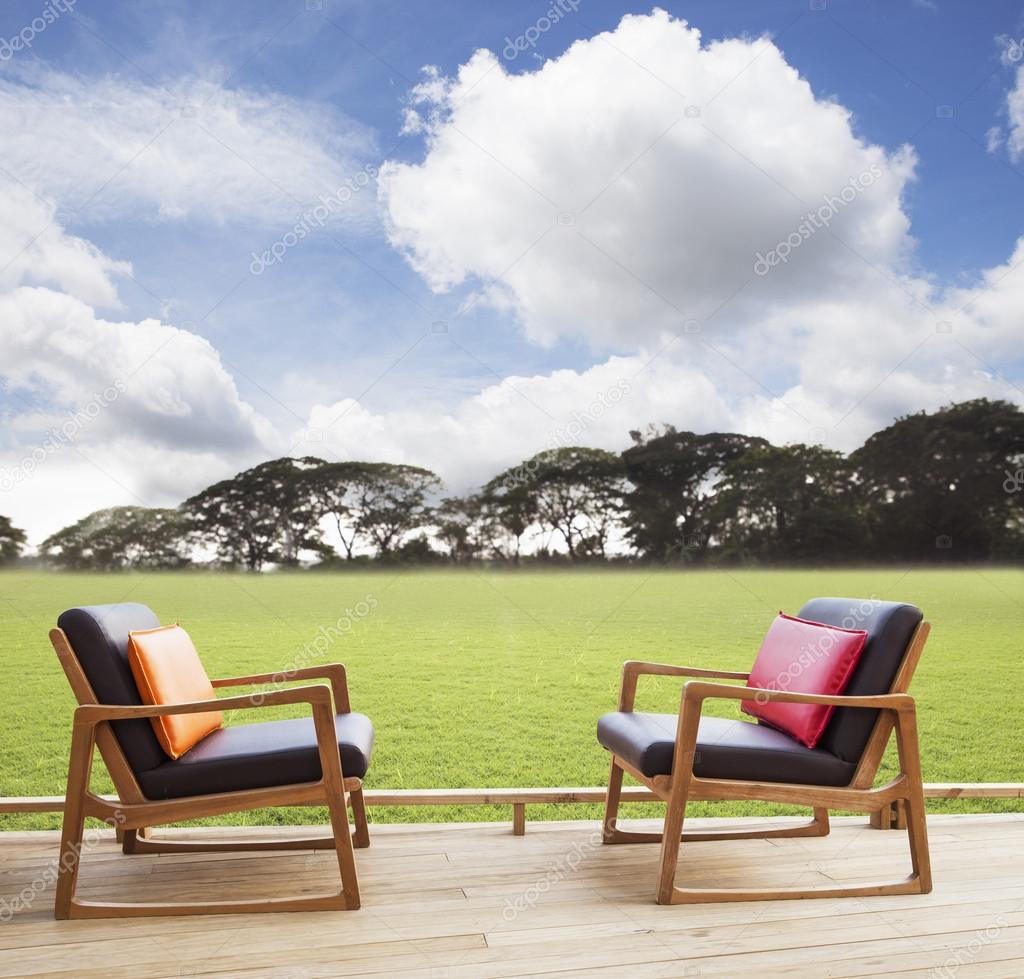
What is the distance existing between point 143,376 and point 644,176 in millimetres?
7147

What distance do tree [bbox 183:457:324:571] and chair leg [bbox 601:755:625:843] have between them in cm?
884

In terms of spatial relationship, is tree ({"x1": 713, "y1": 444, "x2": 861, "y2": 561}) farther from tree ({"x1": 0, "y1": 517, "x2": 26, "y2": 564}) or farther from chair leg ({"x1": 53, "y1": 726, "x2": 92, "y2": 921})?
chair leg ({"x1": 53, "y1": 726, "x2": 92, "y2": 921})

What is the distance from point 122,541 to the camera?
10922mm

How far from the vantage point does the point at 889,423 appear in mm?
13023

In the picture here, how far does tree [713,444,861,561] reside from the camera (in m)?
12.4

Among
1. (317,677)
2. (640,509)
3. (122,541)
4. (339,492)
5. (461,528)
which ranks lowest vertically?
(317,677)

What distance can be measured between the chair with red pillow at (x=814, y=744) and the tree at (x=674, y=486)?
9501 millimetres

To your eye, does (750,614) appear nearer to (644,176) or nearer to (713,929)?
(644,176)

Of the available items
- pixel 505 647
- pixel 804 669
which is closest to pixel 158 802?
pixel 804 669

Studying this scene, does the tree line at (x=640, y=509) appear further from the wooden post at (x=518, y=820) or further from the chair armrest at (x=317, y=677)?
the wooden post at (x=518, y=820)

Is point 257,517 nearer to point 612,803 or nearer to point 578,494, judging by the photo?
point 578,494

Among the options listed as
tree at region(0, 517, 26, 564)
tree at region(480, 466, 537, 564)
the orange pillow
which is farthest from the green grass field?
the orange pillow

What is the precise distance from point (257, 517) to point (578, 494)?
4.44 metres

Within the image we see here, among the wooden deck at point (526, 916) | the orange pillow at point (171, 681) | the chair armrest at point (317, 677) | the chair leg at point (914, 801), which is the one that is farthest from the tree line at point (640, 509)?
the chair leg at point (914, 801)
